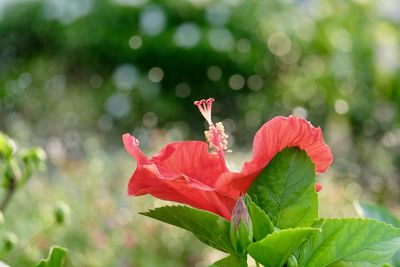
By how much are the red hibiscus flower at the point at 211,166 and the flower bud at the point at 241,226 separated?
0.04 m

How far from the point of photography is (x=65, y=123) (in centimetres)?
995

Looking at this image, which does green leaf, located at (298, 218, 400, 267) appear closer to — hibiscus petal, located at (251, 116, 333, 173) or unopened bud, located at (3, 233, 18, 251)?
hibiscus petal, located at (251, 116, 333, 173)

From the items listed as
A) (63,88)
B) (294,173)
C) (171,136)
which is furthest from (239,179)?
(63,88)

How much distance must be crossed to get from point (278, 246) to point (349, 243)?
6 centimetres

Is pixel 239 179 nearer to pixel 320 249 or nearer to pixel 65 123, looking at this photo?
pixel 320 249

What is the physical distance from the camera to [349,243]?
24.8 inches

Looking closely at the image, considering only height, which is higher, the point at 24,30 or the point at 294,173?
the point at 294,173

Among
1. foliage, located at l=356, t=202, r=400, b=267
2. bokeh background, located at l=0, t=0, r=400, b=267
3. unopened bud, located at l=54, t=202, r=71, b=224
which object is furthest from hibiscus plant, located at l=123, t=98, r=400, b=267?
bokeh background, located at l=0, t=0, r=400, b=267

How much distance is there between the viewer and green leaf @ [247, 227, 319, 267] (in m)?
0.60

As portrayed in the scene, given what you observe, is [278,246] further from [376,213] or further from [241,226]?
[376,213]

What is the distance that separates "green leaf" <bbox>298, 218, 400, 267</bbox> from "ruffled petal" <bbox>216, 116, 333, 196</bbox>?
0.06m

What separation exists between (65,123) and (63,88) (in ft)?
1.54

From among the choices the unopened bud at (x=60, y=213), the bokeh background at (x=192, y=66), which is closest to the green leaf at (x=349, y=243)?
the unopened bud at (x=60, y=213)

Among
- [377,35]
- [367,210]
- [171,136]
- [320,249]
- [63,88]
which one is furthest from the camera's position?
[63,88]
